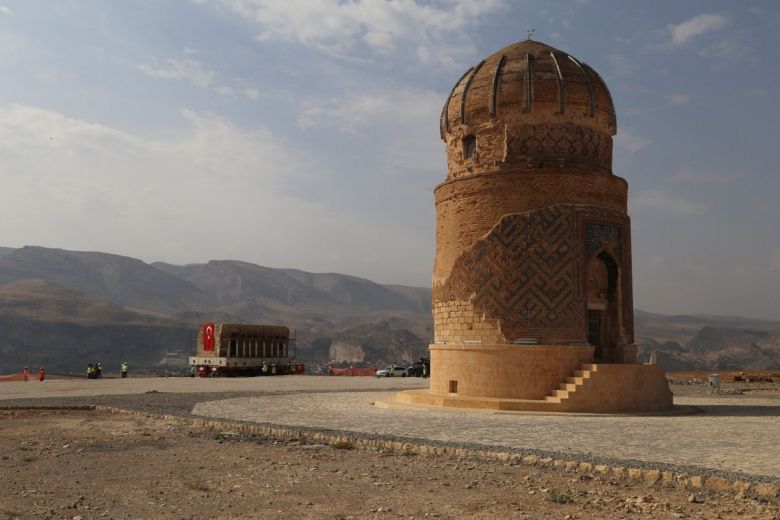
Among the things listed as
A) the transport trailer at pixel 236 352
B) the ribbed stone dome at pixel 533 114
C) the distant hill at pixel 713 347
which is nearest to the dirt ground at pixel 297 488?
the ribbed stone dome at pixel 533 114

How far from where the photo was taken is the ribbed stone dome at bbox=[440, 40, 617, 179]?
16250 mm

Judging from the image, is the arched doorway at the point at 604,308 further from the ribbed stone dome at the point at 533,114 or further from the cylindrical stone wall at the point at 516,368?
the ribbed stone dome at the point at 533,114

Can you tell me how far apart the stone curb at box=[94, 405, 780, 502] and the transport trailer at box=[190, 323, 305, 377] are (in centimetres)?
2210

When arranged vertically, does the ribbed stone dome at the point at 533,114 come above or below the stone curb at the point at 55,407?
above

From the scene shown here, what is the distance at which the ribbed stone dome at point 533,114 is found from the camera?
53.3 ft

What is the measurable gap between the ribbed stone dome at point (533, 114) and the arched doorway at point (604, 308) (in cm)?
236

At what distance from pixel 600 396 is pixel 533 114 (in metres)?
6.51

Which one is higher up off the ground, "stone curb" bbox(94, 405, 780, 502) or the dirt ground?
"stone curb" bbox(94, 405, 780, 502)

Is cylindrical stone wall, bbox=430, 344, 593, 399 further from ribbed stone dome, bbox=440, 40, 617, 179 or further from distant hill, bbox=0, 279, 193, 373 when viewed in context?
distant hill, bbox=0, 279, 193, 373

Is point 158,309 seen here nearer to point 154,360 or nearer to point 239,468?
point 154,360

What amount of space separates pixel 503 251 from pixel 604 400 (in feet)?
12.3

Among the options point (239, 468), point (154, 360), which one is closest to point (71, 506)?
point (239, 468)

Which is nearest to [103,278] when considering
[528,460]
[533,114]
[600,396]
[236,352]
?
[236,352]

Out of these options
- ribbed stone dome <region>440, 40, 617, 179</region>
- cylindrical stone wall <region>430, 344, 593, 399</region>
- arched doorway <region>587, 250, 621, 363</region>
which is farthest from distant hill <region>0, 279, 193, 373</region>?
arched doorway <region>587, 250, 621, 363</region>
